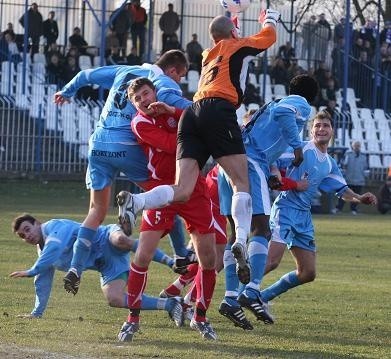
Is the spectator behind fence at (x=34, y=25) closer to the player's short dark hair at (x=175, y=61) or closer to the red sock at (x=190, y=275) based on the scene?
the red sock at (x=190, y=275)

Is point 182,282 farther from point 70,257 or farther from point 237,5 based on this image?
point 237,5

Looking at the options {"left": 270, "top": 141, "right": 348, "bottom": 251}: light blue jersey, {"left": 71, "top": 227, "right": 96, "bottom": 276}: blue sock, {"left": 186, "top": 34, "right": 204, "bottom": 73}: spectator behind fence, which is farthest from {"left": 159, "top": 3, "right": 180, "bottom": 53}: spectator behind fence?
{"left": 71, "top": 227, "right": 96, "bottom": 276}: blue sock

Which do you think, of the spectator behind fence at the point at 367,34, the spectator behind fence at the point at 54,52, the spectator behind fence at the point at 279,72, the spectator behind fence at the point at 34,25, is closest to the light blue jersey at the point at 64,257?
the spectator behind fence at the point at 54,52

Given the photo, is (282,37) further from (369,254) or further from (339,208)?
(369,254)

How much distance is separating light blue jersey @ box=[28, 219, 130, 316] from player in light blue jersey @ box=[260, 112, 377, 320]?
1.43 m

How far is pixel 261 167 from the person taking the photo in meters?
10.8

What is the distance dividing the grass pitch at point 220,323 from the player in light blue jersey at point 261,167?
38 centimetres

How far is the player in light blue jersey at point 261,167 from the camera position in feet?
34.5

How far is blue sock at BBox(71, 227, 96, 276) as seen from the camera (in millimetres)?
10797

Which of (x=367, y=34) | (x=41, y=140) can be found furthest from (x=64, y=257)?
(x=367, y=34)

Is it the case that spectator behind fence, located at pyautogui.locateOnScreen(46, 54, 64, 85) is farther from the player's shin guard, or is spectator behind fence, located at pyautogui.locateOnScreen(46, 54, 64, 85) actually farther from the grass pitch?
the player's shin guard

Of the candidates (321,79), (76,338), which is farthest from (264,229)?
(321,79)

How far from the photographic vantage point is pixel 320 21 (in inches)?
1613

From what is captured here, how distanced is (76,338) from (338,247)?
11.1 metres
